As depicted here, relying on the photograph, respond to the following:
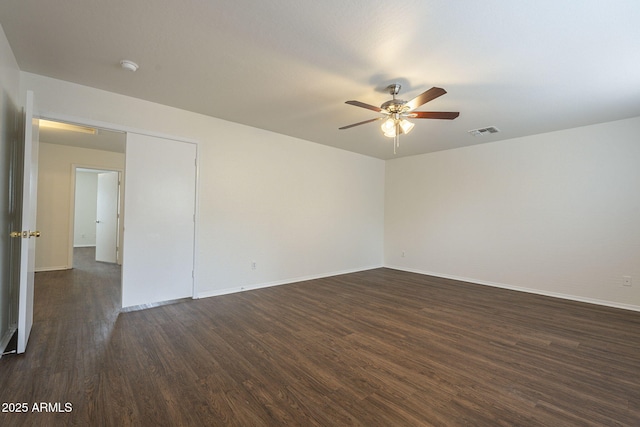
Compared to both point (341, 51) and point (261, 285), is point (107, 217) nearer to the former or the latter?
point (261, 285)

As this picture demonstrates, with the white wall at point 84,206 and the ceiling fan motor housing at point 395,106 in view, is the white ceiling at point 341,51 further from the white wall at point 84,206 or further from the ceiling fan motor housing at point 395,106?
the white wall at point 84,206

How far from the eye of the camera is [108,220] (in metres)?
6.87

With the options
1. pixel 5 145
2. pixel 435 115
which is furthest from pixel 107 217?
pixel 435 115

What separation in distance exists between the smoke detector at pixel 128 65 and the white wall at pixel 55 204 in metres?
4.64

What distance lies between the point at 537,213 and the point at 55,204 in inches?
356

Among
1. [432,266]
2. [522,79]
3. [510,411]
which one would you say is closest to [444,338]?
[510,411]

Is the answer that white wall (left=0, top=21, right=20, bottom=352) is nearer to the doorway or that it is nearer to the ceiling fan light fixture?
the ceiling fan light fixture

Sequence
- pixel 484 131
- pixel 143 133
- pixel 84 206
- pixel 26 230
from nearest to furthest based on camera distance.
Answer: pixel 26 230 → pixel 143 133 → pixel 484 131 → pixel 84 206

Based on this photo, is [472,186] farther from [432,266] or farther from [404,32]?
[404,32]

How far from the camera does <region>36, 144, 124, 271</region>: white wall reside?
560 centimetres

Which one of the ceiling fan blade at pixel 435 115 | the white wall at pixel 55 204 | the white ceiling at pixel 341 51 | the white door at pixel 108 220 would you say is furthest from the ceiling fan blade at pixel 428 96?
the white door at pixel 108 220

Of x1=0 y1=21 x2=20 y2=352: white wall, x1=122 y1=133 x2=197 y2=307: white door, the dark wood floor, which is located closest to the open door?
x1=0 y1=21 x2=20 y2=352: white wall

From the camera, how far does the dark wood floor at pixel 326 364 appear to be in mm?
1727

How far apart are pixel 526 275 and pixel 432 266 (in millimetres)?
1642
